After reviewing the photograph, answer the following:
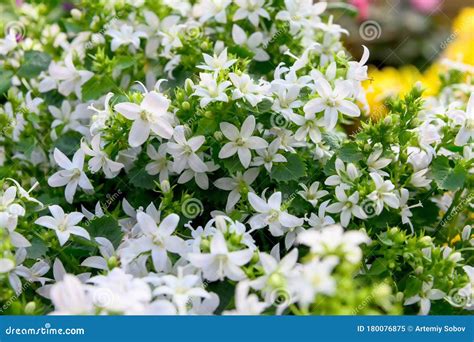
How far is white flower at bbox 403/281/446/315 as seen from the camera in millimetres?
1061

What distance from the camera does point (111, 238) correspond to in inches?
44.9

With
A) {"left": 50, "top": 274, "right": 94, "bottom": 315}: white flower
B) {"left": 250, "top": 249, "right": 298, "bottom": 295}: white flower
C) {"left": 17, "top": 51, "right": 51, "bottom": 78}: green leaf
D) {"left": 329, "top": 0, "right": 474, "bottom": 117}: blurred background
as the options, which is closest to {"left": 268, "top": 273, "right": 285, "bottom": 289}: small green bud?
{"left": 250, "top": 249, "right": 298, "bottom": 295}: white flower

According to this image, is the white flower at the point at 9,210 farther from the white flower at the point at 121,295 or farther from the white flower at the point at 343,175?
the white flower at the point at 343,175

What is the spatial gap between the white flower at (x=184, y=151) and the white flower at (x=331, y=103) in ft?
0.60

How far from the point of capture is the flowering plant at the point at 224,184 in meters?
0.96

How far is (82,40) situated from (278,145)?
56 centimetres

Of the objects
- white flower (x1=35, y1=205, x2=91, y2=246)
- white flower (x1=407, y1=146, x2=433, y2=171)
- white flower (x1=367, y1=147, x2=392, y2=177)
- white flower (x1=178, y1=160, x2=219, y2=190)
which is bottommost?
white flower (x1=35, y1=205, x2=91, y2=246)

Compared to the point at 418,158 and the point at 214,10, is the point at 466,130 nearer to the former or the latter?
the point at 418,158

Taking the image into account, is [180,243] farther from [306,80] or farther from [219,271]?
[306,80]

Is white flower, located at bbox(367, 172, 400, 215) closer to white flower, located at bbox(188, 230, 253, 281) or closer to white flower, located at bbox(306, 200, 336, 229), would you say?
white flower, located at bbox(306, 200, 336, 229)

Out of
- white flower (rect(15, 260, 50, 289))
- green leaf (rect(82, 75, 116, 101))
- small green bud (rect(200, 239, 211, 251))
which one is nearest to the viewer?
small green bud (rect(200, 239, 211, 251))

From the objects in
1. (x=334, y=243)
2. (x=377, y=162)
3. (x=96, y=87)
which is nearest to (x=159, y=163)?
(x=96, y=87)

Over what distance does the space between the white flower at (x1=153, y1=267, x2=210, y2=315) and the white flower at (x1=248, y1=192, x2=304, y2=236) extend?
19cm

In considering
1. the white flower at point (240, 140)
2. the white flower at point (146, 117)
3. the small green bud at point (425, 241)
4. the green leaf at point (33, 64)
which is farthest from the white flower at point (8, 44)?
the small green bud at point (425, 241)
